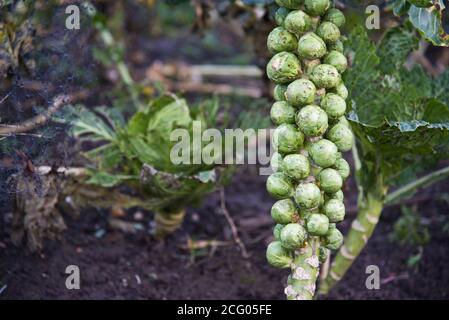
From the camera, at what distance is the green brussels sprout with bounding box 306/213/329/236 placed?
5.08 feet

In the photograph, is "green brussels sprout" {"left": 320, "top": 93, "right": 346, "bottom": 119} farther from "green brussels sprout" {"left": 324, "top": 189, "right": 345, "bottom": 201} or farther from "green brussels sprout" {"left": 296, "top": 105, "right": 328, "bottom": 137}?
"green brussels sprout" {"left": 324, "top": 189, "right": 345, "bottom": 201}

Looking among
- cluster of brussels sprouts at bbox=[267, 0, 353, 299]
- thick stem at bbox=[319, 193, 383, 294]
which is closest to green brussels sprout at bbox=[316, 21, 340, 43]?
cluster of brussels sprouts at bbox=[267, 0, 353, 299]

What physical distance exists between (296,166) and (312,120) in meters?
0.12

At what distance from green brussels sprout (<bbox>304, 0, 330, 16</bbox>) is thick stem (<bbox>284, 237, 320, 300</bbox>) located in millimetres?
562

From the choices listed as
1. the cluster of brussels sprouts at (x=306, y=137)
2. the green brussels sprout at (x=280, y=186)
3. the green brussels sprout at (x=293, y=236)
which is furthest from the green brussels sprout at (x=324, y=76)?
the green brussels sprout at (x=293, y=236)

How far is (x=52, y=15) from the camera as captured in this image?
2262 mm

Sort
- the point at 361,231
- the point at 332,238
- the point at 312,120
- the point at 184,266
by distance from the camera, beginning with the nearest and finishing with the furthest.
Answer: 1. the point at 312,120
2. the point at 332,238
3. the point at 361,231
4. the point at 184,266

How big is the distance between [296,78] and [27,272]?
46.9 inches

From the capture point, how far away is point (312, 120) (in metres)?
1.52

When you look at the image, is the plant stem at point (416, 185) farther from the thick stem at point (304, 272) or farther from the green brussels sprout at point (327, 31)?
the green brussels sprout at point (327, 31)

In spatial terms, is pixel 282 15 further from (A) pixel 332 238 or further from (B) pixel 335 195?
(A) pixel 332 238

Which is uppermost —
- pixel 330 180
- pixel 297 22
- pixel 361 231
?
pixel 297 22

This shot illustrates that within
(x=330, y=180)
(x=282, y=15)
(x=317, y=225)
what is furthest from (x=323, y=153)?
(x=282, y=15)

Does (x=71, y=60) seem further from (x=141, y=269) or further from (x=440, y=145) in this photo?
(x=440, y=145)
